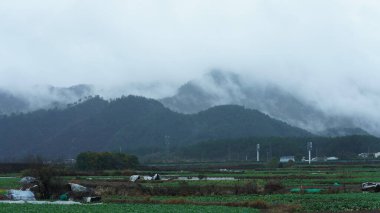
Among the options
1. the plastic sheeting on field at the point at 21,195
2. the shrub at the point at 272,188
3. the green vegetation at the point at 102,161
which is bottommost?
the plastic sheeting on field at the point at 21,195

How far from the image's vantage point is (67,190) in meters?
58.0

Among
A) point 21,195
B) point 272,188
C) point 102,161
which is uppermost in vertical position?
point 102,161

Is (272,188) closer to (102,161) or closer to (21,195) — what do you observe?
(21,195)

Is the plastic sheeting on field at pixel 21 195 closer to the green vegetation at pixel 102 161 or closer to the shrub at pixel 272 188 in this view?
the shrub at pixel 272 188

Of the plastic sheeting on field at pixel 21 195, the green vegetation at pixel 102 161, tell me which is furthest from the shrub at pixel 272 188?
the green vegetation at pixel 102 161

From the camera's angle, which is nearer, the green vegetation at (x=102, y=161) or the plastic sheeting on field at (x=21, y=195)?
the plastic sheeting on field at (x=21, y=195)

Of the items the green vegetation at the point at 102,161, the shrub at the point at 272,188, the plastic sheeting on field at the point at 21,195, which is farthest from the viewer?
the green vegetation at the point at 102,161

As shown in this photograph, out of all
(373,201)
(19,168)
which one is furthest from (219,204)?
(19,168)

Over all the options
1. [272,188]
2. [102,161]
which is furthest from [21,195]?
[102,161]

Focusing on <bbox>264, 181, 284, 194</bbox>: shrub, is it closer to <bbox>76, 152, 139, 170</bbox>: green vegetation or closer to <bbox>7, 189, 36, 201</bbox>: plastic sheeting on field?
<bbox>7, 189, 36, 201</bbox>: plastic sheeting on field

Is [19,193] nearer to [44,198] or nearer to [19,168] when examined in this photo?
[44,198]

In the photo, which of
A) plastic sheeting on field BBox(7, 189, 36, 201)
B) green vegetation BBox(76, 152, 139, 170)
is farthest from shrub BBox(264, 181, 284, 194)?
green vegetation BBox(76, 152, 139, 170)

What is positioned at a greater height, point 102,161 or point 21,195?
point 102,161

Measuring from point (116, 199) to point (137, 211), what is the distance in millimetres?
14256
